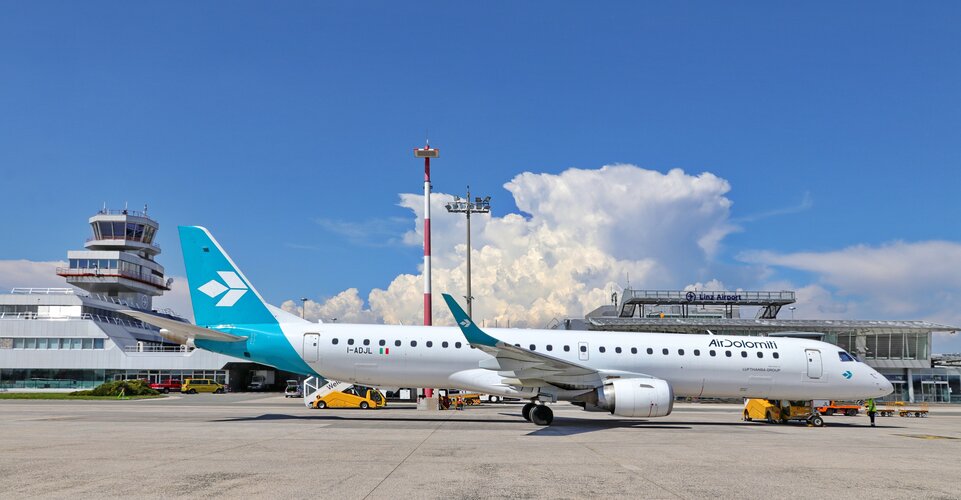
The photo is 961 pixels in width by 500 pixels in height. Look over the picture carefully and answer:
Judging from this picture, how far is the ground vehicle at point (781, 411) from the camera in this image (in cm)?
2697

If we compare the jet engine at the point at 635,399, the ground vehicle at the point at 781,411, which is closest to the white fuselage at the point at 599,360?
the ground vehicle at the point at 781,411

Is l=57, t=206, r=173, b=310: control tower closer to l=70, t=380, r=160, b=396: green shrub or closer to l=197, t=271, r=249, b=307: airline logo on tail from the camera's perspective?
l=70, t=380, r=160, b=396: green shrub

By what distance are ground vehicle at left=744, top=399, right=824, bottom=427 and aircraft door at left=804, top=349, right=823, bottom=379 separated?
6.92 feet

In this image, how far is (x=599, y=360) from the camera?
952 inches

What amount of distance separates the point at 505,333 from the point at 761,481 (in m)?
14.5

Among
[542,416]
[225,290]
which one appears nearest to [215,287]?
[225,290]

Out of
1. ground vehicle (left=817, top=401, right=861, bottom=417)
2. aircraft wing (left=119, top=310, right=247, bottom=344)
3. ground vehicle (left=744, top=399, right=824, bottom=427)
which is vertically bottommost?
ground vehicle (left=817, top=401, right=861, bottom=417)

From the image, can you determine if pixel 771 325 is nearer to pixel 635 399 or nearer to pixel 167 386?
pixel 635 399

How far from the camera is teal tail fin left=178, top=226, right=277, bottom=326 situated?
25.2m

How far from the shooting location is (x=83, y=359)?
64.0 metres

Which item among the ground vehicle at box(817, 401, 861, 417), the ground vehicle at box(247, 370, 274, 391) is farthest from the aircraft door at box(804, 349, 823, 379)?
the ground vehicle at box(247, 370, 274, 391)

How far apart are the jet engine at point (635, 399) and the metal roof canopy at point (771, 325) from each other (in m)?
35.8

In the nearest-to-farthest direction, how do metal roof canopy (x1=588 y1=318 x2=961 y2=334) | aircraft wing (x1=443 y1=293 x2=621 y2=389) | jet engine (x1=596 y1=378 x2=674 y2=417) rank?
aircraft wing (x1=443 y1=293 x2=621 y2=389)
jet engine (x1=596 y1=378 x2=674 y2=417)
metal roof canopy (x1=588 y1=318 x2=961 y2=334)

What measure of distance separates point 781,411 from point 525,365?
39.3 ft
